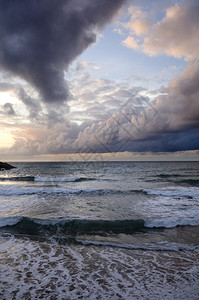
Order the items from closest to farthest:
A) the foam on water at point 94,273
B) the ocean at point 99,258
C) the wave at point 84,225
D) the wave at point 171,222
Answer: the foam on water at point 94,273, the ocean at point 99,258, the wave at point 84,225, the wave at point 171,222

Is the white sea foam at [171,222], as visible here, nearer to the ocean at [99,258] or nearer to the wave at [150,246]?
the ocean at [99,258]

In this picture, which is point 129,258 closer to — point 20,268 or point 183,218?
point 20,268

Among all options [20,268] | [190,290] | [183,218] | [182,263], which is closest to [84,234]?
[20,268]

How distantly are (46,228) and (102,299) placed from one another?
567 centimetres

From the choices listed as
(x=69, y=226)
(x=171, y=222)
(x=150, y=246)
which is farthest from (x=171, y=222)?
(x=69, y=226)

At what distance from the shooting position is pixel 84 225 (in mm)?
9219

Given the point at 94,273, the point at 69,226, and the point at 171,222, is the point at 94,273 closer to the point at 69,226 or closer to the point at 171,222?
the point at 69,226

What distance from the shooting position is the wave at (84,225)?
8453 millimetres

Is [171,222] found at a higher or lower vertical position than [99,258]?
lower

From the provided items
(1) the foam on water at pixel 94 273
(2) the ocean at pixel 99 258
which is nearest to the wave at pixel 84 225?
(2) the ocean at pixel 99 258

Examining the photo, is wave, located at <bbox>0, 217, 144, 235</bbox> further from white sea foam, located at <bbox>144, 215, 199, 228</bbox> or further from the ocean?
white sea foam, located at <bbox>144, 215, 199, 228</bbox>

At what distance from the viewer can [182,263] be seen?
5.53 meters

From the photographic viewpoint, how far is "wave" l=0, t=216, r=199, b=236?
333 inches

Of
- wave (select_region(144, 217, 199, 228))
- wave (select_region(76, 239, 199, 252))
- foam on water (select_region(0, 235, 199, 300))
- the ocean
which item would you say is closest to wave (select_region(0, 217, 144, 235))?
the ocean
